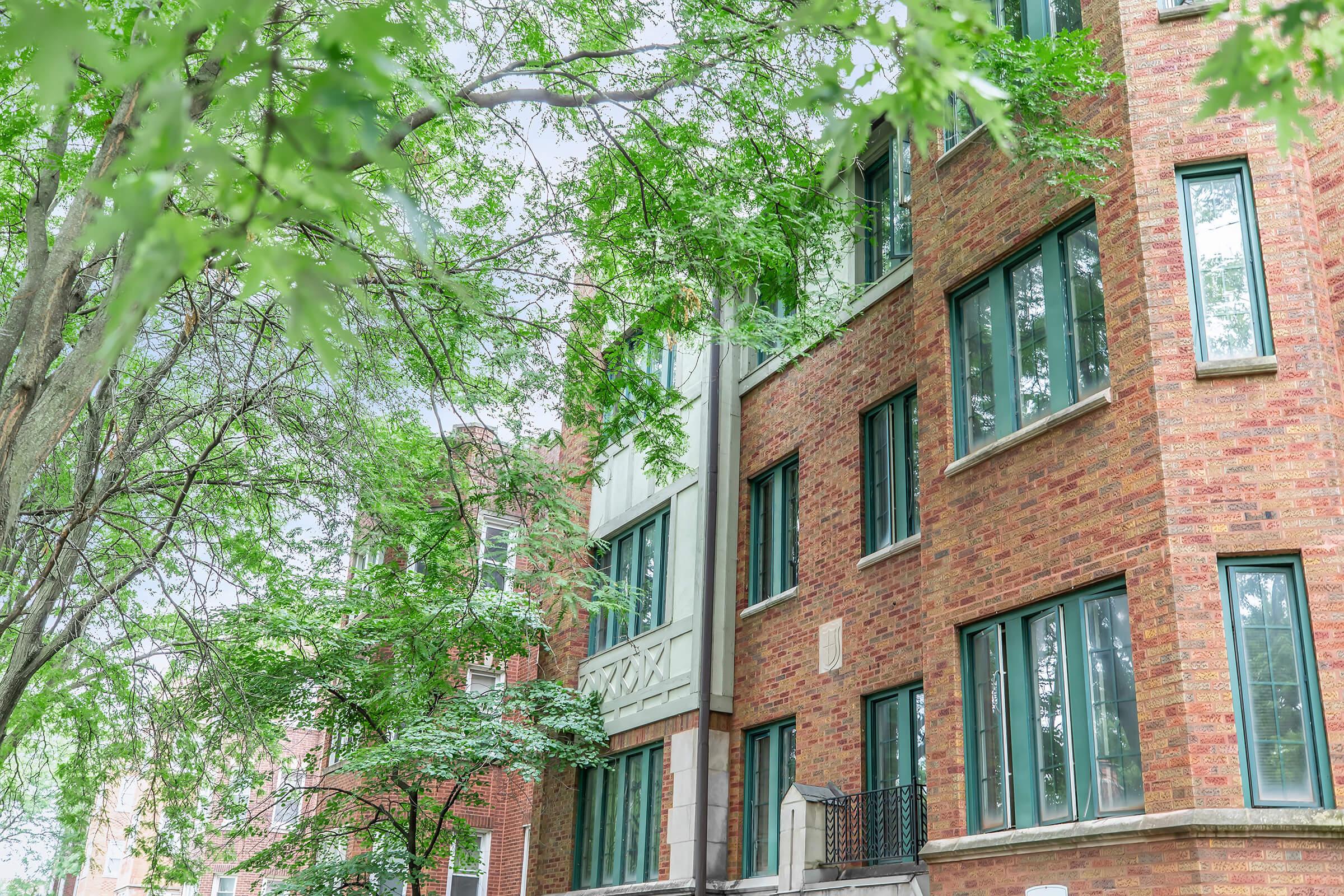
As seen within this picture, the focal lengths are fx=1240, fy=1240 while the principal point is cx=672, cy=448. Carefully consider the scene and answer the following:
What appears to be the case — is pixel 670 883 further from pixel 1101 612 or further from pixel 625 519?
pixel 1101 612

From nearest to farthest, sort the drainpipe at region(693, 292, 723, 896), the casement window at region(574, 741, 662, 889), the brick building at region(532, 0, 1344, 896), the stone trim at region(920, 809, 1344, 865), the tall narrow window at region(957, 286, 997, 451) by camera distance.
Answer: the stone trim at region(920, 809, 1344, 865) < the brick building at region(532, 0, 1344, 896) < the tall narrow window at region(957, 286, 997, 451) < the drainpipe at region(693, 292, 723, 896) < the casement window at region(574, 741, 662, 889)

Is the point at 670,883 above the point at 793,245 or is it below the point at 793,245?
below

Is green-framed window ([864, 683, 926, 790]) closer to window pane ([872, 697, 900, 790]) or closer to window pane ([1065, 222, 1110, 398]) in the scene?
window pane ([872, 697, 900, 790])

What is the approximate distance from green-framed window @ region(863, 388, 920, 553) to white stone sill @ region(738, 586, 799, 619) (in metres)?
1.44

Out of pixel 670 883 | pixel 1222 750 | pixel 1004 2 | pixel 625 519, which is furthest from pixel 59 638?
pixel 1004 2

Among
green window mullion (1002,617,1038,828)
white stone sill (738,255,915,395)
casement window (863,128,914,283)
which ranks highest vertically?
casement window (863,128,914,283)

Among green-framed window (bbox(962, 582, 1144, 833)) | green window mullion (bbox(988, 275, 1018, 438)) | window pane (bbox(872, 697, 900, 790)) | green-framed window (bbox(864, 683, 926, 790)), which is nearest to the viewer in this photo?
green-framed window (bbox(962, 582, 1144, 833))

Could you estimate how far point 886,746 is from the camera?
12844 mm

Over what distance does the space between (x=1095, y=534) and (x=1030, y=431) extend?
1.14 m

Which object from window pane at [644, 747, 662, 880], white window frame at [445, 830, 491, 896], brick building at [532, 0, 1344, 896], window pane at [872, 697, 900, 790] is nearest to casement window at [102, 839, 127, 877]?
white window frame at [445, 830, 491, 896]

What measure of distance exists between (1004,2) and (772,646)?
774 centimetres

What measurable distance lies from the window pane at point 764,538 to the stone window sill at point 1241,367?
7.31 meters

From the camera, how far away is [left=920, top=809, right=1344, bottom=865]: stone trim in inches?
318

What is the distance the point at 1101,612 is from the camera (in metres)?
9.65
